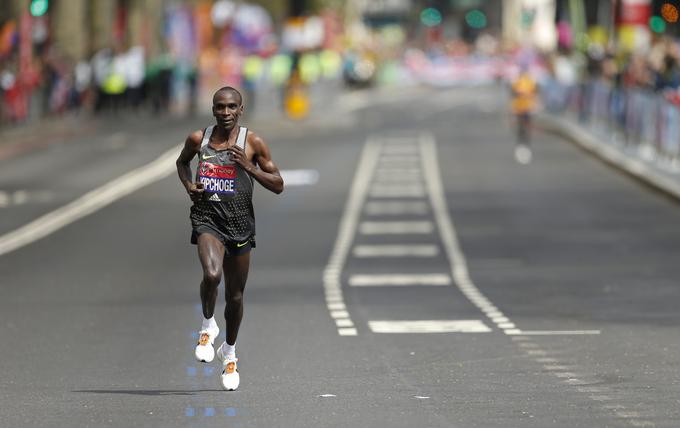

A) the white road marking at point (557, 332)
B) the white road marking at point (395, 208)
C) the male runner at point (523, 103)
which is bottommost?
the male runner at point (523, 103)

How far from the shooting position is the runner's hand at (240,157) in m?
12.4

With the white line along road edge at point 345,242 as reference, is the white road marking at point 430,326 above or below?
above

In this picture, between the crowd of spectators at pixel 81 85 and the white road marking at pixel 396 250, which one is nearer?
the white road marking at pixel 396 250

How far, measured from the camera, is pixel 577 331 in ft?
54.7

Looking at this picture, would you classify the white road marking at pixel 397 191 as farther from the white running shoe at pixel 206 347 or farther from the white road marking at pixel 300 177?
the white running shoe at pixel 206 347

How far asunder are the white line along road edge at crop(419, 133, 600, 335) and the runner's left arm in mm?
4392

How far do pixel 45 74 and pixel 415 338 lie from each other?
153 ft

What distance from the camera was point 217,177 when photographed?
40.9ft

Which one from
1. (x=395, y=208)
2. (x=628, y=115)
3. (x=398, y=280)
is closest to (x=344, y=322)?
(x=398, y=280)

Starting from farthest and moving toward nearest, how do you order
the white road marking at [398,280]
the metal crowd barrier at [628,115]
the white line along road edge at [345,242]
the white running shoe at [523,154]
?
the white running shoe at [523,154], the metal crowd barrier at [628,115], the white road marking at [398,280], the white line along road edge at [345,242]

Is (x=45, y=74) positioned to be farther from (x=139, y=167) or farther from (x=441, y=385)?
(x=441, y=385)

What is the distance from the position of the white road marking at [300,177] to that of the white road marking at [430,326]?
21.6m

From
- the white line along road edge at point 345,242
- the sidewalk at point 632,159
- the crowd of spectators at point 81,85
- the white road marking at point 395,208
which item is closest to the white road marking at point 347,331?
the white line along road edge at point 345,242

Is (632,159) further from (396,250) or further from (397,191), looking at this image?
(396,250)
